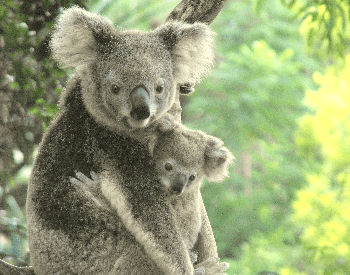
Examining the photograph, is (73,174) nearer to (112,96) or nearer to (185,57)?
(112,96)

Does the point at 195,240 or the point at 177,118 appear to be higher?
the point at 177,118

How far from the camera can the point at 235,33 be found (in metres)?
13.8

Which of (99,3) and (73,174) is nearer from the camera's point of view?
(73,174)

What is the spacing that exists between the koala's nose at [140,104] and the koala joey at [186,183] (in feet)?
1.29

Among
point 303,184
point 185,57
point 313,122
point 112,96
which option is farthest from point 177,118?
point 303,184

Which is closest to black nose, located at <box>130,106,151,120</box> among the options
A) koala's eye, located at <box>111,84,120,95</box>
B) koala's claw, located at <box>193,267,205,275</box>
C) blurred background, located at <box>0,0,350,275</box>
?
koala's eye, located at <box>111,84,120,95</box>

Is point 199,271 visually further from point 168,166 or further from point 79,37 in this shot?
point 79,37

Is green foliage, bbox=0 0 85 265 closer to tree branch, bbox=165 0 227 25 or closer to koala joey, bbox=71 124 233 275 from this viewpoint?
tree branch, bbox=165 0 227 25

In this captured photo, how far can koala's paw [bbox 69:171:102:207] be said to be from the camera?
2307 millimetres

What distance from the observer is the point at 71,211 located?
7.62 ft

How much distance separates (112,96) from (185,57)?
606 millimetres

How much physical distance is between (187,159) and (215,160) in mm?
218

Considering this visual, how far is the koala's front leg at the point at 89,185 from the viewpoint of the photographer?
7.57 ft

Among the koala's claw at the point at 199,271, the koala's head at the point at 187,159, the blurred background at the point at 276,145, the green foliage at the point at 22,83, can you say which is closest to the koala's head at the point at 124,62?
the koala's head at the point at 187,159
